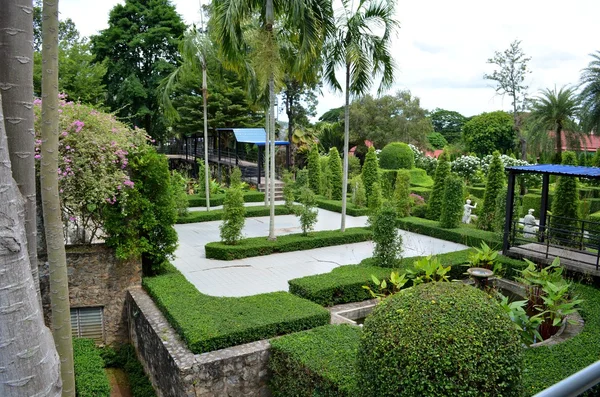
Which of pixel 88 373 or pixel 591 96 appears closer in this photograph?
pixel 88 373

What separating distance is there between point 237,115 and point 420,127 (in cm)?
1351

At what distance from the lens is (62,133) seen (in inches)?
287

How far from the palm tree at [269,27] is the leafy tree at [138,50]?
16.9m

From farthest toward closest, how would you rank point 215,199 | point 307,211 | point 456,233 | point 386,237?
point 215,199 < point 456,233 < point 307,211 < point 386,237

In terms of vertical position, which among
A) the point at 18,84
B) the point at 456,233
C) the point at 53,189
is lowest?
the point at 456,233

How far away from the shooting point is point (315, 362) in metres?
5.43

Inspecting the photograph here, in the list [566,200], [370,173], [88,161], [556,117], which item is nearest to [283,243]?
[88,161]

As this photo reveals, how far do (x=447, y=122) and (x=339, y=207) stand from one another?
145 ft

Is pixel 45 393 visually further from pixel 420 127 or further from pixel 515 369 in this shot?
pixel 420 127

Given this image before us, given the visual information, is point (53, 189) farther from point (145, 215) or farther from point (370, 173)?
point (370, 173)

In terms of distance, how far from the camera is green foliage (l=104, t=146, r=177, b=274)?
8.09 metres

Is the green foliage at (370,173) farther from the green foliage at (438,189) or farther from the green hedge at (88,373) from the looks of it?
the green hedge at (88,373)

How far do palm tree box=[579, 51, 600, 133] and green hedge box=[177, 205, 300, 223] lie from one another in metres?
11.0

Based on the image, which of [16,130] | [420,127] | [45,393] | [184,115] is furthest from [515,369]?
[420,127]
